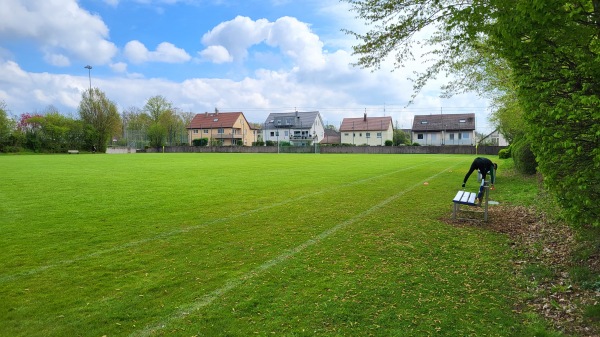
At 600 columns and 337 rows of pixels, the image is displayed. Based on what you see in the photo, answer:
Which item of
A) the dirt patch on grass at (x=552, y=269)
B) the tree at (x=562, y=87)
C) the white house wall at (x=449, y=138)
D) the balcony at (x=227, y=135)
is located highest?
the balcony at (x=227, y=135)

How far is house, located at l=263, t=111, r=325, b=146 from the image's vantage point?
87.1 metres

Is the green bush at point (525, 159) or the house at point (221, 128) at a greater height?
the house at point (221, 128)

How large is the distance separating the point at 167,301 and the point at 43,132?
6955 cm

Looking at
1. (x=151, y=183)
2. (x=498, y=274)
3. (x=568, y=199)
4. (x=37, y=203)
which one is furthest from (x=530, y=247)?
(x=151, y=183)

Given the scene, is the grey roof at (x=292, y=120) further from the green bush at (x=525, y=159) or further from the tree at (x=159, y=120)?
the green bush at (x=525, y=159)

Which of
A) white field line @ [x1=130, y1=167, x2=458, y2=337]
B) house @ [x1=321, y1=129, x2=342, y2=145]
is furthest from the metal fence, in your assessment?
white field line @ [x1=130, y1=167, x2=458, y2=337]

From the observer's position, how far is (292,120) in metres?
89.2

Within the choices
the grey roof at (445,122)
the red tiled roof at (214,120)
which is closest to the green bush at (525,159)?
the grey roof at (445,122)

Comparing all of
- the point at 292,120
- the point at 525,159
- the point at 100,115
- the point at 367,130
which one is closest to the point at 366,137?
the point at 367,130

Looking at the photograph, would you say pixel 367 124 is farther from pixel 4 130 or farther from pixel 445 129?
pixel 4 130

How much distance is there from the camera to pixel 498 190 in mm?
12766

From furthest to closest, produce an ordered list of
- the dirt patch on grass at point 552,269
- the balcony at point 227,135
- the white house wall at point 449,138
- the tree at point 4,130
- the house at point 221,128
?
1. the house at point 221,128
2. the balcony at point 227,135
3. the white house wall at point 449,138
4. the tree at point 4,130
5. the dirt patch on grass at point 552,269

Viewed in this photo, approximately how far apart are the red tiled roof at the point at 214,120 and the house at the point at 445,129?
42.7m

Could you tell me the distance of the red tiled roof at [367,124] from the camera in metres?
80.9
